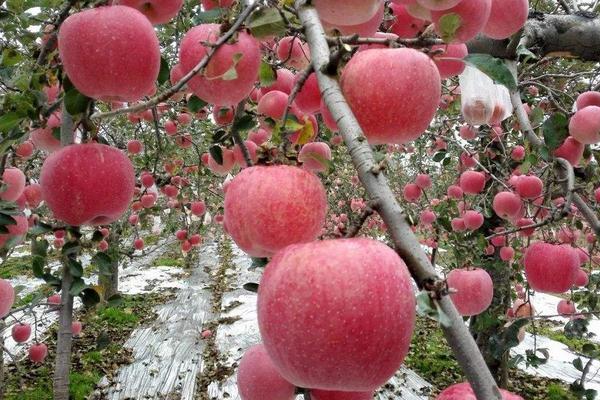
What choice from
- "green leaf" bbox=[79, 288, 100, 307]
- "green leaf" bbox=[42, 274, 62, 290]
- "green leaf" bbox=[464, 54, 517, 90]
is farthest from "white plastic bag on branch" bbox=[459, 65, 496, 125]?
"green leaf" bbox=[42, 274, 62, 290]

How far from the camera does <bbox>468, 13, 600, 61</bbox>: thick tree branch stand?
1843 mm

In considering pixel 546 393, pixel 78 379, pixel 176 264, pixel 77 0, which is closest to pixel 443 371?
pixel 546 393

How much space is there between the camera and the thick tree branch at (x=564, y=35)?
184 centimetres

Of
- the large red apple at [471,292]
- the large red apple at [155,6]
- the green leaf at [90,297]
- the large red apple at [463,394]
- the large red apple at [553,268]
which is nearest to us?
the large red apple at [463,394]

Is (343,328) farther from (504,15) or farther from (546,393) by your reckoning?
(546,393)

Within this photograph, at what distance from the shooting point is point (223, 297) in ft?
30.7

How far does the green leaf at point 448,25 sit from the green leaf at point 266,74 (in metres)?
0.38

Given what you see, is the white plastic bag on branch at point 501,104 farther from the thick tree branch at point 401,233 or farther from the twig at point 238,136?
the thick tree branch at point 401,233

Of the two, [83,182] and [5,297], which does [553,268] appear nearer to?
[83,182]

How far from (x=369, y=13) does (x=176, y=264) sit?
12.9 meters

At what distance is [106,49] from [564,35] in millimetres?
1766

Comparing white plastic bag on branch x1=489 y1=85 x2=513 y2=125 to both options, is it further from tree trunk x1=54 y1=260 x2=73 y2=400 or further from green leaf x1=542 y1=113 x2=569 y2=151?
tree trunk x1=54 y1=260 x2=73 y2=400

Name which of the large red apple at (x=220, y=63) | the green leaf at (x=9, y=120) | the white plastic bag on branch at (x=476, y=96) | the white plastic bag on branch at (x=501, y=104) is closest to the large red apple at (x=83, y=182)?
the green leaf at (x=9, y=120)

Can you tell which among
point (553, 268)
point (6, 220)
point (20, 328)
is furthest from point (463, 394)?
point (20, 328)
